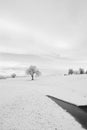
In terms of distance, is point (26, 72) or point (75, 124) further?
point (26, 72)

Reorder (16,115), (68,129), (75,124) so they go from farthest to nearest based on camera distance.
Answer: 1. (16,115)
2. (75,124)
3. (68,129)

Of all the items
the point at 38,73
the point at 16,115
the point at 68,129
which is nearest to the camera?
the point at 68,129

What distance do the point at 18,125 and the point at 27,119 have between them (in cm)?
114

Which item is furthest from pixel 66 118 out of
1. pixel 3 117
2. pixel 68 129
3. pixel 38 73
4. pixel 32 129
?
pixel 38 73

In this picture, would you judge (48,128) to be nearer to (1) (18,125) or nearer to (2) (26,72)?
(1) (18,125)

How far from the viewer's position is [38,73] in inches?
2778

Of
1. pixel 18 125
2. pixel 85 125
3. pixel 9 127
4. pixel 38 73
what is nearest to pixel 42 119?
pixel 18 125

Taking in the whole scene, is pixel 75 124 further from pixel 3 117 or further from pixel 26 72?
pixel 26 72

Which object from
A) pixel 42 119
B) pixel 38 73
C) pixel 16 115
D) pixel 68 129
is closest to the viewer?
pixel 68 129

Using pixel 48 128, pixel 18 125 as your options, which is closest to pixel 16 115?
pixel 18 125

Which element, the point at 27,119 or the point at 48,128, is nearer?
the point at 48,128

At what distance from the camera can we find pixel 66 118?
9.11 metres

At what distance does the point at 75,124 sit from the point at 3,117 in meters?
6.01

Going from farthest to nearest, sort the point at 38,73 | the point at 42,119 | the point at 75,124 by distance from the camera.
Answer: the point at 38,73 < the point at 42,119 < the point at 75,124
